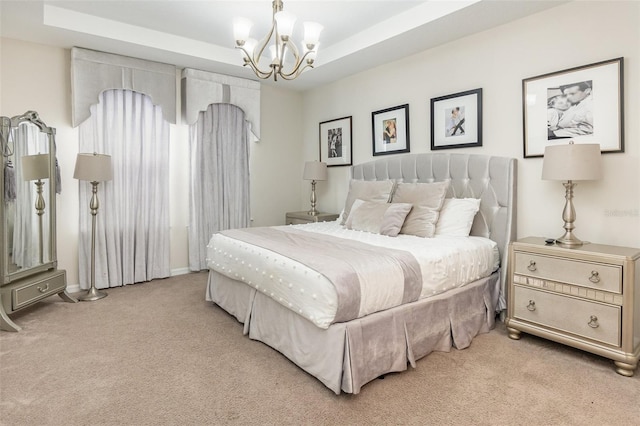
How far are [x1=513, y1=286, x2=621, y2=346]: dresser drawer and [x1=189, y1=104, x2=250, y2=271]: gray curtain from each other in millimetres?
3465

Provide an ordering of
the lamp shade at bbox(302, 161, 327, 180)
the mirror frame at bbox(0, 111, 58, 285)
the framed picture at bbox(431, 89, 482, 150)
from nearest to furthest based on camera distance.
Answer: the mirror frame at bbox(0, 111, 58, 285), the framed picture at bbox(431, 89, 482, 150), the lamp shade at bbox(302, 161, 327, 180)

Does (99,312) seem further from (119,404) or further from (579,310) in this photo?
(579,310)

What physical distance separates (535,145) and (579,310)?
134 cm

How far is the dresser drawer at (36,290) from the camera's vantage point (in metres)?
2.88

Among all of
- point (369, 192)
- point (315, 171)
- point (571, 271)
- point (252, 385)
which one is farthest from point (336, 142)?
point (252, 385)

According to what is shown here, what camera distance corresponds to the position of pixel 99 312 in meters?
3.23

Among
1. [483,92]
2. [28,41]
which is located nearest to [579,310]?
[483,92]

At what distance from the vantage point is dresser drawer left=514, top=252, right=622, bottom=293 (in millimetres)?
2170

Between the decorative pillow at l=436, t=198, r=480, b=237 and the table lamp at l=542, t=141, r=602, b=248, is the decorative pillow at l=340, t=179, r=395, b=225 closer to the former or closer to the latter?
the decorative pillow at l=436, t=198, r=480, b=237

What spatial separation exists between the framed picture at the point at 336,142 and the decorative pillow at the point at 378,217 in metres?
1.34

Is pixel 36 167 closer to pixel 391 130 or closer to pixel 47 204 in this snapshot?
pixel 47 204

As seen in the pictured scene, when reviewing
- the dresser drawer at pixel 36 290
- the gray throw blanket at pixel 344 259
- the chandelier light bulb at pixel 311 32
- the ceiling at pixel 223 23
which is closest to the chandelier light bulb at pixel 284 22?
the chandelier light bulb at pixel 311 32

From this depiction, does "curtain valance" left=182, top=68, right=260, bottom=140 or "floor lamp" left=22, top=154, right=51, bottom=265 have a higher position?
"curtain valance" left=182, top=68, right=260, bottom=140

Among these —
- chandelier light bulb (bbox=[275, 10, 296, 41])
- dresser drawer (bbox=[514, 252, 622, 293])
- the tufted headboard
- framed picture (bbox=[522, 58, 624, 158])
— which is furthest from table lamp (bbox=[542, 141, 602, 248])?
chandelier light bulb (bbox=[275, 10, 296, 41])
